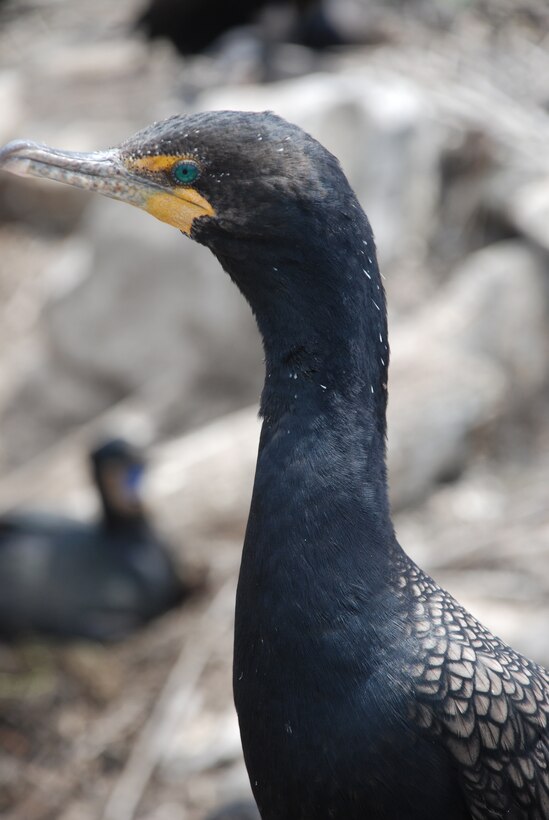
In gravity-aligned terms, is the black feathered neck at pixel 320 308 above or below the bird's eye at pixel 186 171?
below

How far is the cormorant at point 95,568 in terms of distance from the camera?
19.1 feet

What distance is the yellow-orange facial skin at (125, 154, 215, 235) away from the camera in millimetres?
2174

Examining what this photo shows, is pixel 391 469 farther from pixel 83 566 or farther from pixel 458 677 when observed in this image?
pixel 458 677

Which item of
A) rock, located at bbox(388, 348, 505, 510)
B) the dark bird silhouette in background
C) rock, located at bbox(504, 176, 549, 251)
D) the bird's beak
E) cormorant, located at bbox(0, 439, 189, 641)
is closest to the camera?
the bird's beak

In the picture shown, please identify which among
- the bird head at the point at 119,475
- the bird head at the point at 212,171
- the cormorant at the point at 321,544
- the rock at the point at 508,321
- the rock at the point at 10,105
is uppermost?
the rock at the point at 10,105

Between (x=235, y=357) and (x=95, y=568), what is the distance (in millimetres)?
1755

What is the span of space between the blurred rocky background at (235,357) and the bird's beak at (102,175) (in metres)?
2.50

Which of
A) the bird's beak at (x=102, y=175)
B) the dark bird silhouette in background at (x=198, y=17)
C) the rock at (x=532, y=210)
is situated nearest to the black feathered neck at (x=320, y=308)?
the bird's beak at (x=102, y=175)

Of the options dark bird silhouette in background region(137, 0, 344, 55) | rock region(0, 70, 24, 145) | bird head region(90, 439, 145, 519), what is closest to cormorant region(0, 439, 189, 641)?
bird head region(90, 439, 145, 519)

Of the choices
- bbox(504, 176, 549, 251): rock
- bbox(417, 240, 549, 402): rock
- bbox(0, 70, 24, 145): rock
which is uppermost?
bbox(0, 70, 24, 145): rock

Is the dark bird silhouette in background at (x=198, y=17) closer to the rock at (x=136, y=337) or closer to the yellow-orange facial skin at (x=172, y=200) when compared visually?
the rock at (x=136, y=337)

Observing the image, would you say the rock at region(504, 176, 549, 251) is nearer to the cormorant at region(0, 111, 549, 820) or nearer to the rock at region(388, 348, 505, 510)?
the rock at region(388, 348, 505, 510)

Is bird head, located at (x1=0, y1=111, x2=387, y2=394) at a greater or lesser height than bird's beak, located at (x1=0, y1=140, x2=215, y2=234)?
lesser

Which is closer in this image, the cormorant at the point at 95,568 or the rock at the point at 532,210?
the cormorant at the point at 95,568
